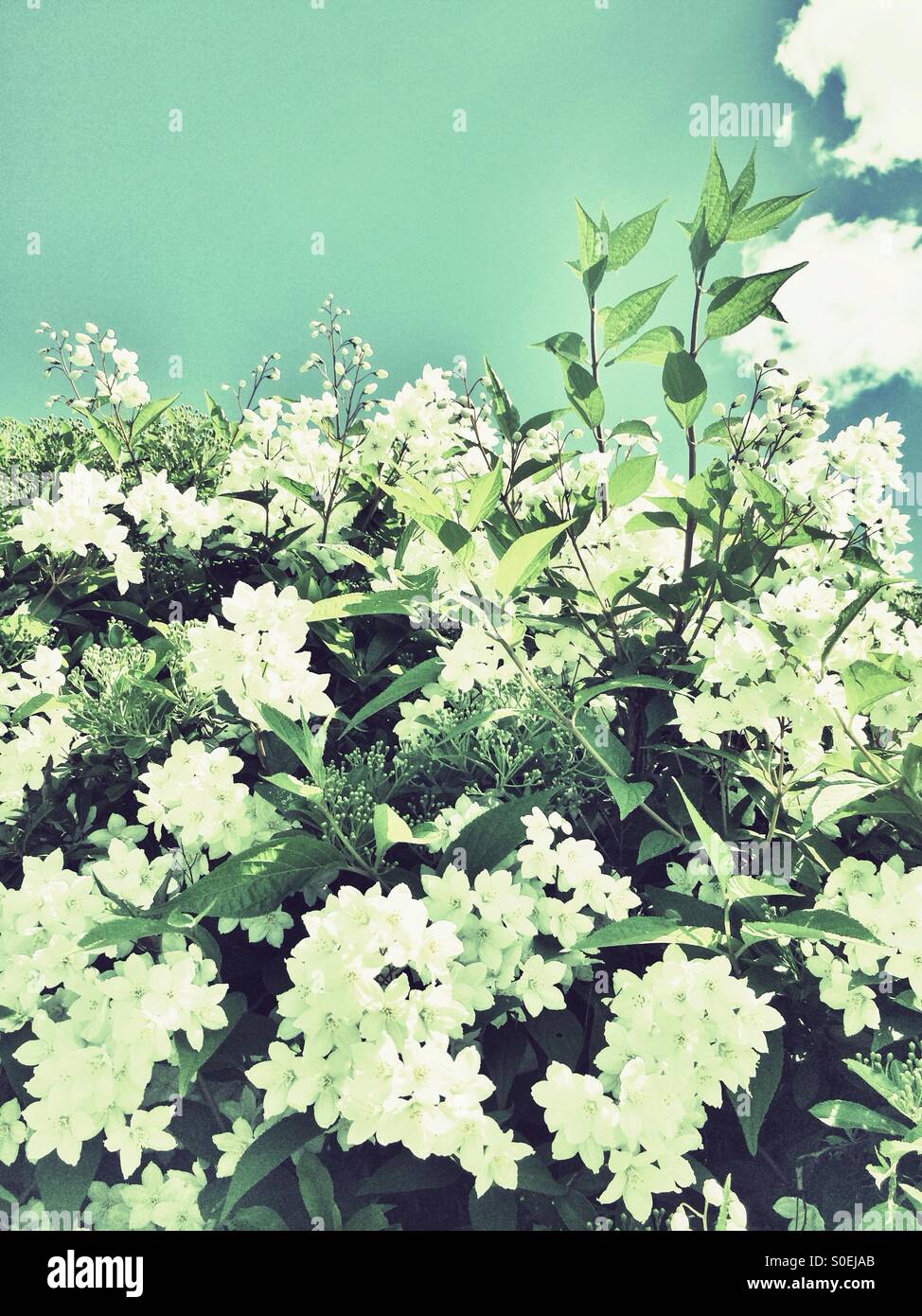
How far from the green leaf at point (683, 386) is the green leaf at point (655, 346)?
9 centimetres

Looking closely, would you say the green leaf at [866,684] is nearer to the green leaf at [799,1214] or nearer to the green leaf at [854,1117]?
the green leaf at [854,1117]

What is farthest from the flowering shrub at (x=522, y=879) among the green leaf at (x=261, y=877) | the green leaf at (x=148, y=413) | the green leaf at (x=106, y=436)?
the green leaf at (x=148, y=413)

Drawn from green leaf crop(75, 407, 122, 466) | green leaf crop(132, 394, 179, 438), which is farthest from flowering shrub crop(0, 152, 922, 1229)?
green leaf crop(132, 394, 179, 438)

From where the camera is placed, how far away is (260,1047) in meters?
1.65

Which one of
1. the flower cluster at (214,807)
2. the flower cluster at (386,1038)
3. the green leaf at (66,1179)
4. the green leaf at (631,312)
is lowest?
the green leaf at (66,1179)

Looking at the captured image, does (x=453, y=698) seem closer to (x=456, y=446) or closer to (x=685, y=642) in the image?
(x=685, y=642)

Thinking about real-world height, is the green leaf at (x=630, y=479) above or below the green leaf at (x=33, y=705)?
above

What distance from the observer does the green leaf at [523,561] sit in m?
1.66

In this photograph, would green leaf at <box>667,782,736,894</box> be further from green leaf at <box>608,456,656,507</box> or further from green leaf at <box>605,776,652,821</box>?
green leaf at <box>608,456,656,507</box>

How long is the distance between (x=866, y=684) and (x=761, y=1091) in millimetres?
722

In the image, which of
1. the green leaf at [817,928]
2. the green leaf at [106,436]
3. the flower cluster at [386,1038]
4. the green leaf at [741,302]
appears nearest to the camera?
the flower cluster at [386,1038]

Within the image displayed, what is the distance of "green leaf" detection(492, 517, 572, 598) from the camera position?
5.46 ft

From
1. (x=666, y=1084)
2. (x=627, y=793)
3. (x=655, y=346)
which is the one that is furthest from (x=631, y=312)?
(x=666, y=1084)

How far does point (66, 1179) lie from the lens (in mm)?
1616
